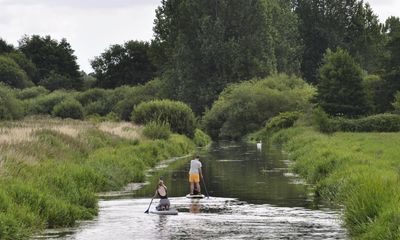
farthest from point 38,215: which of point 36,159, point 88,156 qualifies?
point 88,156

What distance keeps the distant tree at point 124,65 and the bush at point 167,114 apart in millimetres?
59147

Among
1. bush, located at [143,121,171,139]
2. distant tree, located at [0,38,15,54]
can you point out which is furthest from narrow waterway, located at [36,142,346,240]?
distant tree, located at [0,38,15,54]

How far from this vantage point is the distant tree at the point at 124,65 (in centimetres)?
13350

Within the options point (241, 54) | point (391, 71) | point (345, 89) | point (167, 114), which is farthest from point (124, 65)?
point (391, 71)

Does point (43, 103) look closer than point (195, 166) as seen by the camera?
No

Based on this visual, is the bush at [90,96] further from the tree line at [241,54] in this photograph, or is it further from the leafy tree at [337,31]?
the leafy tree at [337,31]

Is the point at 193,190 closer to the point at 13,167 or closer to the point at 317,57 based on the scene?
the point at 13,167

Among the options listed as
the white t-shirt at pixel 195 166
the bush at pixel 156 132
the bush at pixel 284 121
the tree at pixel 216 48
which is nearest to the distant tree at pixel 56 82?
the tree at pixel 216 48

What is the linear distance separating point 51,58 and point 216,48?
49871 millimetres

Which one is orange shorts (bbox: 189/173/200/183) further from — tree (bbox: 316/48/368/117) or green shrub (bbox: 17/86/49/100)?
green shrub (bbox: 17/86/49/100)

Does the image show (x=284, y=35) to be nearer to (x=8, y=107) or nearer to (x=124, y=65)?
(x=124, y=65)

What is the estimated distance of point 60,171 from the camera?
1095 inches

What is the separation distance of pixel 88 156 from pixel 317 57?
95.9 metres

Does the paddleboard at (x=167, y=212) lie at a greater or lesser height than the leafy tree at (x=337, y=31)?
lesser
